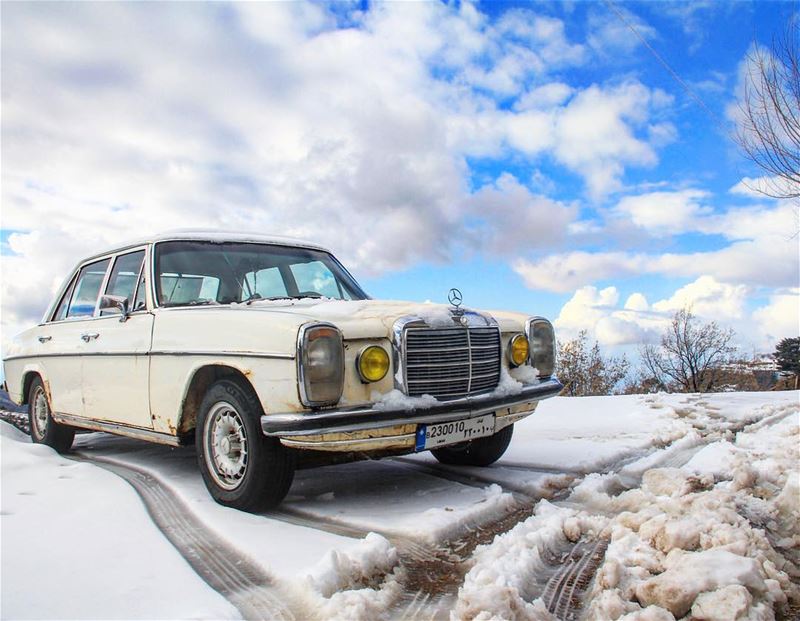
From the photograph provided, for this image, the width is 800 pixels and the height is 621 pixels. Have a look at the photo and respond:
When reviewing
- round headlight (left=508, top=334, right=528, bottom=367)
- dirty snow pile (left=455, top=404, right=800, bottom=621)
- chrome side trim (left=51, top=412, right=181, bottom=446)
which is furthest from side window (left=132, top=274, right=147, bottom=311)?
dirty snow pile (left=455, top=404, right=800, bottom=621)

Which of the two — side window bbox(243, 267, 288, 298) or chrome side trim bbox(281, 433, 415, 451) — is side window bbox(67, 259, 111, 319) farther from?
chrome side trim bbox(281, 433, 415, 451)

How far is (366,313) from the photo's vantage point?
356cm

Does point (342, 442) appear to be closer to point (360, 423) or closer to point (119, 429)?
point (360, 423)

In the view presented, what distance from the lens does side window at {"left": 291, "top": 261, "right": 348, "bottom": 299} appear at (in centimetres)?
492

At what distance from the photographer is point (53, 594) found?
2303 mm

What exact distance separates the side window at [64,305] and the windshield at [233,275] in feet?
6.04

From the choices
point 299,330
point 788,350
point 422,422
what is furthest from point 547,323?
point 788,350

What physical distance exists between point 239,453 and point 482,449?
184cm

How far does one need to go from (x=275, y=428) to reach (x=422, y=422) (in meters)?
0.80

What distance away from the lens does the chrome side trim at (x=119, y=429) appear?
13.3 ft

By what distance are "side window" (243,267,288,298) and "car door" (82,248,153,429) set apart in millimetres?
745

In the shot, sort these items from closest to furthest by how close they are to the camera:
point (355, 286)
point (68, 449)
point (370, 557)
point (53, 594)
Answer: point (53, 594) < point (370, 557) < point (355, 286) < point (68, 449)

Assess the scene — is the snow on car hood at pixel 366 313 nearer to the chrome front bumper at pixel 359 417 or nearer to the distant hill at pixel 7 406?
the chrome front bumper at pixel 359 417

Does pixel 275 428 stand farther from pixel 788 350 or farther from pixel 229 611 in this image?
pixel 788 350
